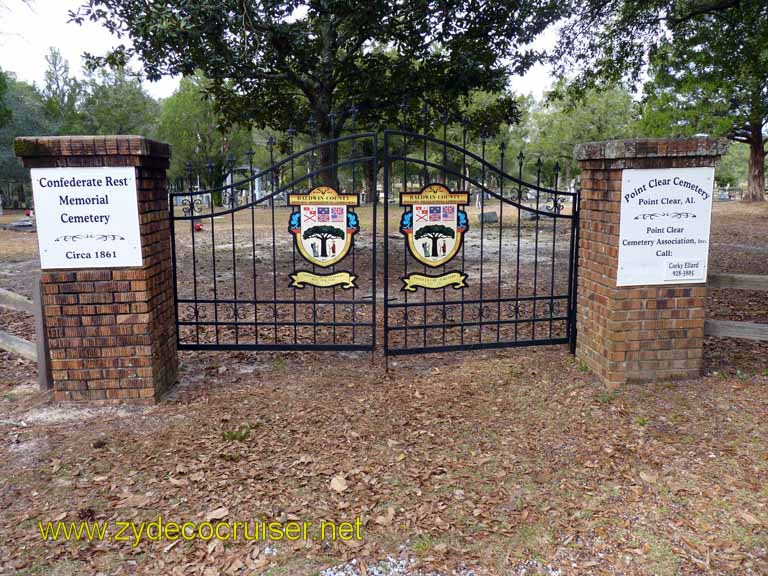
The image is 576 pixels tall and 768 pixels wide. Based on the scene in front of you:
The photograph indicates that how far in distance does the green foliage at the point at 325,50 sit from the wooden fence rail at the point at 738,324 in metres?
4.20

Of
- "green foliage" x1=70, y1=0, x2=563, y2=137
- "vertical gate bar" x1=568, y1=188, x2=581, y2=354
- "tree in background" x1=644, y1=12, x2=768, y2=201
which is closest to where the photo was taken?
"vertical gate bar" x1=568, y1=188, x2=581, y2=354

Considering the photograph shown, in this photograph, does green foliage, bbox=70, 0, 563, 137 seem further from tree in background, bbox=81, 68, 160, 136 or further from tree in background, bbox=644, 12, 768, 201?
tree in background, bbox=81, 68, 160, 136

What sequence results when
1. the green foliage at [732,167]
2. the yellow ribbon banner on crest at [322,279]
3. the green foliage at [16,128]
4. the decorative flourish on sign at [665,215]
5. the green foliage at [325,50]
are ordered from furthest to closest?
1. the green foliage at [732,167]
2. the green foliage at [16,128]
3. the green foliage at [325,50]
4. the yellow ribbon banner on crest at [322,279]
5. the decorative flourish on sign at [665,215]

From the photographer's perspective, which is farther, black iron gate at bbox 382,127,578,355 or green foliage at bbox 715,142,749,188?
green foliage at bbox 715,142,749,188

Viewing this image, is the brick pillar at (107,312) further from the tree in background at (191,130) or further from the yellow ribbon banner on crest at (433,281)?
the tree in background at (191,130)

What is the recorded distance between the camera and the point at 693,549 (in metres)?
2.97

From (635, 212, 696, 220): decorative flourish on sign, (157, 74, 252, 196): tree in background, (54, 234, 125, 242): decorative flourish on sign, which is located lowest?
(54, 234, 125, 242): decorative flourish on sign

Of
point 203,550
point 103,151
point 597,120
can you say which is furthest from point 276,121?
point 597,120

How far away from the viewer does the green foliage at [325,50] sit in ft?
25.9

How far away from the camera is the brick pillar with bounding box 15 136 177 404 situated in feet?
14.6

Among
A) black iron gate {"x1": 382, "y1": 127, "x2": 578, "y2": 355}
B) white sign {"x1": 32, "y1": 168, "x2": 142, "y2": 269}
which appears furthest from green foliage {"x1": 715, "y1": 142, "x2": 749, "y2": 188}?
white sign {"x1": 32, "y1": 168, "x2": 142, "y2": 269}

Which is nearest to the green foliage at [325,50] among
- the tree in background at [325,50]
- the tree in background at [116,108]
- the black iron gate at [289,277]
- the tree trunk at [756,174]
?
the tree in background at [325,50]

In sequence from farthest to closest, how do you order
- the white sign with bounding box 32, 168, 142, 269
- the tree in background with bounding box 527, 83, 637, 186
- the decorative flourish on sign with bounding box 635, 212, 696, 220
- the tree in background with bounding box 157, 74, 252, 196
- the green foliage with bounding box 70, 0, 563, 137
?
the tree in background with bounding box 157, 74, 252, 196, the tree in background with bounding box 527, 83, 637, 186, the green foliage with bounding box 70, 0, 563, 137, the decorative flourish on sign with bounding box 635, 212, 696, 220, the white sign with bounding box 32, 168, 142, 269

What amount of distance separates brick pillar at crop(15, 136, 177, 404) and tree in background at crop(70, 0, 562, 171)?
11.9 feet
